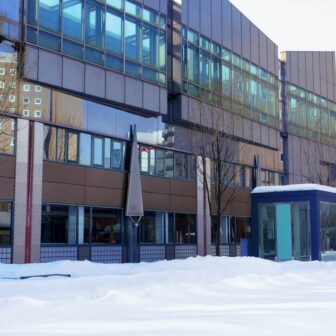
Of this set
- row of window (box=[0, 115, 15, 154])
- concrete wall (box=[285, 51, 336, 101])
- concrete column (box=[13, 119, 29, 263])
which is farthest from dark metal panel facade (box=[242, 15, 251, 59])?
row of window (box=[0, 115, 15, 154])

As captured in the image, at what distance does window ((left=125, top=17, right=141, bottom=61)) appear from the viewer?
2752 centimetres

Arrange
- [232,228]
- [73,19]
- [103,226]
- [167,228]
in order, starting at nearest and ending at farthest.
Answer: [73,19]
[103,226]
[167,228]
[232,228]

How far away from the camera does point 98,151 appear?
2544 centimetres

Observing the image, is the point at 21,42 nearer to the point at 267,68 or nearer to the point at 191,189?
the point at 191,189

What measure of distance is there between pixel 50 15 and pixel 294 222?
13.8 meters

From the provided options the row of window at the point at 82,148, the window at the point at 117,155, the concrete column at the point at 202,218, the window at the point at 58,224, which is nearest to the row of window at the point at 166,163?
the concrete column at the point at 202,218

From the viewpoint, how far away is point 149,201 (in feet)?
91.4

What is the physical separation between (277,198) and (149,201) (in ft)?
21.9

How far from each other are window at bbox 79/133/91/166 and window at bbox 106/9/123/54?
4678 millimetres

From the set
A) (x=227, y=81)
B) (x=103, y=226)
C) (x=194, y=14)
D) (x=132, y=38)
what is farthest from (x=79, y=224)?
(x=194, y=14)

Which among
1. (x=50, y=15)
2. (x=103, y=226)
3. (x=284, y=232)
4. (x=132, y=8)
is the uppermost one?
(x=132, y=8)

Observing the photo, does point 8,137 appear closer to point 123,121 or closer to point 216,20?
point 123,121

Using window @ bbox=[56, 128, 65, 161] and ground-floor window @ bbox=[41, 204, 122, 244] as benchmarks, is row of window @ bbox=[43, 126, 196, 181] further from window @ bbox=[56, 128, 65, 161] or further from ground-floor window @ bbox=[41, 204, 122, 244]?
ground-floor window @ bbox=[41, 204, 122, 244]

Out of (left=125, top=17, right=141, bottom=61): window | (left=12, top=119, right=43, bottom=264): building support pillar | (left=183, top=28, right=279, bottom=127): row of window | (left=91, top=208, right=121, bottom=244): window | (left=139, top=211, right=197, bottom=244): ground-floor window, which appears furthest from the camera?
(left=183, top=28, right=279, bottom=127): row of window
